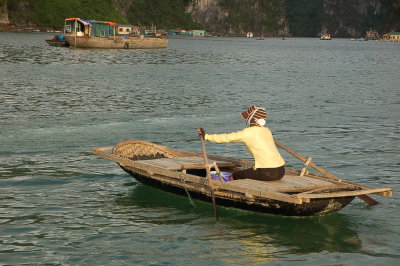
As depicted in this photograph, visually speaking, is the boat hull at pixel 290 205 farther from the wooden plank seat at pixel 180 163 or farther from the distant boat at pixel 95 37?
the distant boat at pixel 95 37

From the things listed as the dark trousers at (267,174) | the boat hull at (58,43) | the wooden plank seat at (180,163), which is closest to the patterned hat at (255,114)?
the dark trousers at (267,174)

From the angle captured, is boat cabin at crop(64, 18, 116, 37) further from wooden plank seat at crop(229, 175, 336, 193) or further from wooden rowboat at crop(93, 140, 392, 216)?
wooden plank seat at crop(229, 175, 336, 193)

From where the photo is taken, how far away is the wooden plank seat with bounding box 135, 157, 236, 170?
1306 cm

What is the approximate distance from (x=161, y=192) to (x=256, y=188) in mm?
3043

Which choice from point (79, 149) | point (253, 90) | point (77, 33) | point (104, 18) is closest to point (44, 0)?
point (104, 18)

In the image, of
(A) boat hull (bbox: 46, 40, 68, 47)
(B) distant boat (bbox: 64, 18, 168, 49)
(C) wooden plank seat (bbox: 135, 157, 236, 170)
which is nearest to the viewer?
(C) wooden plank seat (bbox: 135, 157, 236, 170)

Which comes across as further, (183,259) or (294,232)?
(294,232)

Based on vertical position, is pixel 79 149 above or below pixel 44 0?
below

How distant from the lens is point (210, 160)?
13352mm

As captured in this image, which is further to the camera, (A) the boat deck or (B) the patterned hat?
(B) the patterned hat

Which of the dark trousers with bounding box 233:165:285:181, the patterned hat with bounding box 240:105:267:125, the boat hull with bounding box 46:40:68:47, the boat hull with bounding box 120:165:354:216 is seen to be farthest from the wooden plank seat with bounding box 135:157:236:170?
the boat hull with bounding box 46:40:68:47

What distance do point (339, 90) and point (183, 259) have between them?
32.7 m

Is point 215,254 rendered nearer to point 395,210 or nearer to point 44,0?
point 395,210

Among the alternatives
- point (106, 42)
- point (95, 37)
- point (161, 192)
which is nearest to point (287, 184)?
point (161, 192)
